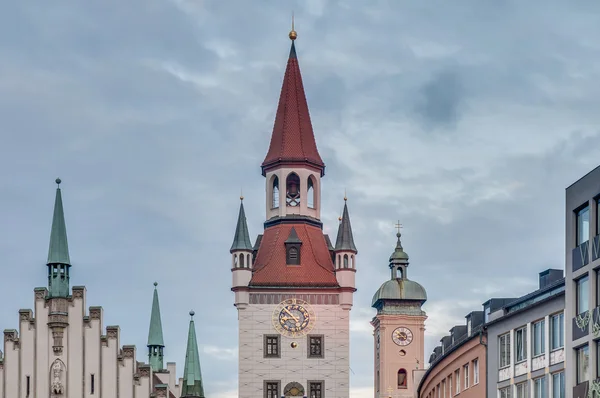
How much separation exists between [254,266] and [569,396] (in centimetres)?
7139

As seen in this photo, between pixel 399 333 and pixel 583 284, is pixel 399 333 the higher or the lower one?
the higher one

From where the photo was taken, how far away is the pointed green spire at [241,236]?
139 metres

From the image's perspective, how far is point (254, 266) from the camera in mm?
139375

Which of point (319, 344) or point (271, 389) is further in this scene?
point (319, 344)

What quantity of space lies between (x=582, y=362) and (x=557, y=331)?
4.59 meters

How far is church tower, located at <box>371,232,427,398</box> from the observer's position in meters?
180

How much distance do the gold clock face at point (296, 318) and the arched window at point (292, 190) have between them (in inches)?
364

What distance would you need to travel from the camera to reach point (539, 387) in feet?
246

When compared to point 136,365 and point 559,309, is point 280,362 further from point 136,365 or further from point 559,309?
point 559,309

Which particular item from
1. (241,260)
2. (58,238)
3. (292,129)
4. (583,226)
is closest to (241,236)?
(241,260)

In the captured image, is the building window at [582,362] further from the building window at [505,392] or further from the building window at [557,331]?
the building window at [505,392]

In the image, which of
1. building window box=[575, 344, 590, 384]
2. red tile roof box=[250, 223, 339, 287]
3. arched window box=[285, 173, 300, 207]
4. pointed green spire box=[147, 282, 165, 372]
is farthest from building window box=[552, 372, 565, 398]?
arched window box=[285, 173, 300, 207]

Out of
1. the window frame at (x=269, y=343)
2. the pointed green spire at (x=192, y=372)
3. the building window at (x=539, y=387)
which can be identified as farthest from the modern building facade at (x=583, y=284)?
the window frame at (x=269, y=343)

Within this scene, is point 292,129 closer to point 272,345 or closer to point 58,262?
point 272,345
